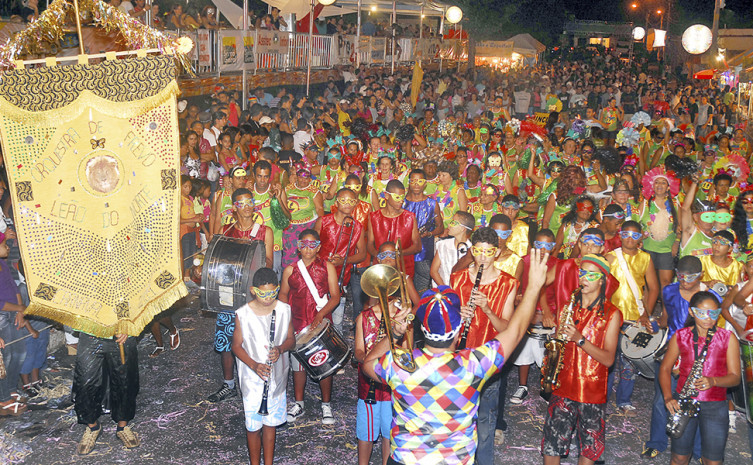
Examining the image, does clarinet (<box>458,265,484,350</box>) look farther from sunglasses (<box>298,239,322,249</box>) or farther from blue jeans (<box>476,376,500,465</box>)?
sunglasses (<box>298,239,322,249</box>)

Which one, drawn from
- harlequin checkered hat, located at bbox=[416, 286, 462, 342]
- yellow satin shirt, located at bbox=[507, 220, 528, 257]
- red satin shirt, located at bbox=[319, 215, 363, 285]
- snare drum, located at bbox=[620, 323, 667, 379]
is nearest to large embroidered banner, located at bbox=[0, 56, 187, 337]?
red satin shirt, located at bbox=[319, 215, 363, 285]

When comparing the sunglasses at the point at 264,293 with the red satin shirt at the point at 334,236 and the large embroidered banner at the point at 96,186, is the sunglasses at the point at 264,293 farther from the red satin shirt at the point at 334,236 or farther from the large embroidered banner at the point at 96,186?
the red satin shirt at the point at 334,236

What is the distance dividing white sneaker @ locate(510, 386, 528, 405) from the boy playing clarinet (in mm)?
2582

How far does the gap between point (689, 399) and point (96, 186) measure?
15.0 ft

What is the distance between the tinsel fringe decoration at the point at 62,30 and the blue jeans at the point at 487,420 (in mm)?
3263

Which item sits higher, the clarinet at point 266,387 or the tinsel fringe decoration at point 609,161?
the tinsel fringe decoration at point 609,161

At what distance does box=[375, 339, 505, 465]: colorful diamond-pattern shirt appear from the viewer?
4039 millimetres

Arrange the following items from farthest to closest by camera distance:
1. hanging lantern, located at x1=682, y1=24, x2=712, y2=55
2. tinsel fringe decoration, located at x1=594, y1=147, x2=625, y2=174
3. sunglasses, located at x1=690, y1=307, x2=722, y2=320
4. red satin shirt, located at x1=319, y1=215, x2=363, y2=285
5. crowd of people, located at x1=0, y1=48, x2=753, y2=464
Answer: hanging lantern, located at x1=682, y1=24, x2=712, y2=55, tinsel fringe decoration, located at x1=594, y1=147, x2=625, y2=174, red satin shirt, located at x1=319, y1=215, x2=363, y2=285, sunglasses, located at x1=690, y1=307, x2=722, y2=320, crowd of people, located at x1=0, y1=48, x2=753, y2=464

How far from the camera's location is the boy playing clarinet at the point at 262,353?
5602 millimetres

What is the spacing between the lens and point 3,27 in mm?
10945

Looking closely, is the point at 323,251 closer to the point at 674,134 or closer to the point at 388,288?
the point at 388,288

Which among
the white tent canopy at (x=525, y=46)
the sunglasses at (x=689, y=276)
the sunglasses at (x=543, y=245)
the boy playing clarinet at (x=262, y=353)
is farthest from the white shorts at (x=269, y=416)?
the white tent canopy at (x=525, y=46)

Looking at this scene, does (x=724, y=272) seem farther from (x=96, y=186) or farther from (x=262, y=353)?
(x=96, y=186)

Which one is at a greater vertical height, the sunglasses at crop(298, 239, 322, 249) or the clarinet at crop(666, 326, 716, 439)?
the sunglasses at crop(298, 239, 322, 249)
